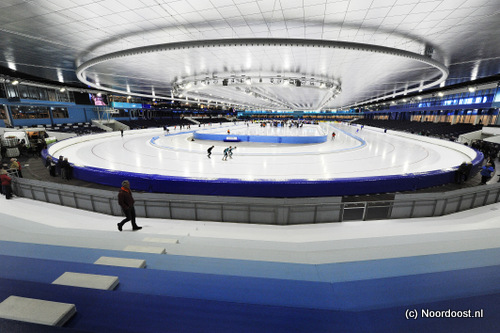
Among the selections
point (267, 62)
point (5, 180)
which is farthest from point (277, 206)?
point (267, 62)

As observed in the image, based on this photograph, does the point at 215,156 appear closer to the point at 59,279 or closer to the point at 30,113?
the point at 59,279

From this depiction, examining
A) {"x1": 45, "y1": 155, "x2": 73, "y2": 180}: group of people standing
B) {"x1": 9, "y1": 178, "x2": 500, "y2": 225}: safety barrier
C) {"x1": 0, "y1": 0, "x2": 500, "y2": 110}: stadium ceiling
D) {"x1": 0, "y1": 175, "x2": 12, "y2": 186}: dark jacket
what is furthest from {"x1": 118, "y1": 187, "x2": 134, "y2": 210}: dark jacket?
{"x1": 45, "y1": 155, "x2": 73, "y2": 180}: group of people standing

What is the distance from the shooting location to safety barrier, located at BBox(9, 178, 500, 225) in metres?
5.16

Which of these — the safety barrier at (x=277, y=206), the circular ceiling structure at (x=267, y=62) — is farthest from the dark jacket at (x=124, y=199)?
the circular ceiling structure at (x=267, y=62)

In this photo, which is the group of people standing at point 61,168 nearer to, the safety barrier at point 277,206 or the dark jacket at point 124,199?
the safety barrier at point 277,206

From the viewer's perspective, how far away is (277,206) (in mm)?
5109

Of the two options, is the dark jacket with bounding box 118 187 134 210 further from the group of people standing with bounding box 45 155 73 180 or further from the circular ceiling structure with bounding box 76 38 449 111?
the circular ceiling structure with bounding box 76 38 449 111

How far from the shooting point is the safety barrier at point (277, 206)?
203 inches

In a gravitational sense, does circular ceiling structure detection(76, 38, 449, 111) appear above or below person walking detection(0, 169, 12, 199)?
above

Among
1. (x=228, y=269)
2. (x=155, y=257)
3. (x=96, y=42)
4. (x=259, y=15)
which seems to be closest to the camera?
(x=228, y=269)

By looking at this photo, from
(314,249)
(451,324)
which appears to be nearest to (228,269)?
(451,324)

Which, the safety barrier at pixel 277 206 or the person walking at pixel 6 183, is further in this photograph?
the person walking at pixel 6 183

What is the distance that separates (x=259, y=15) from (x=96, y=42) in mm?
7894

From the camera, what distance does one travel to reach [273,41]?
8.02 meters
